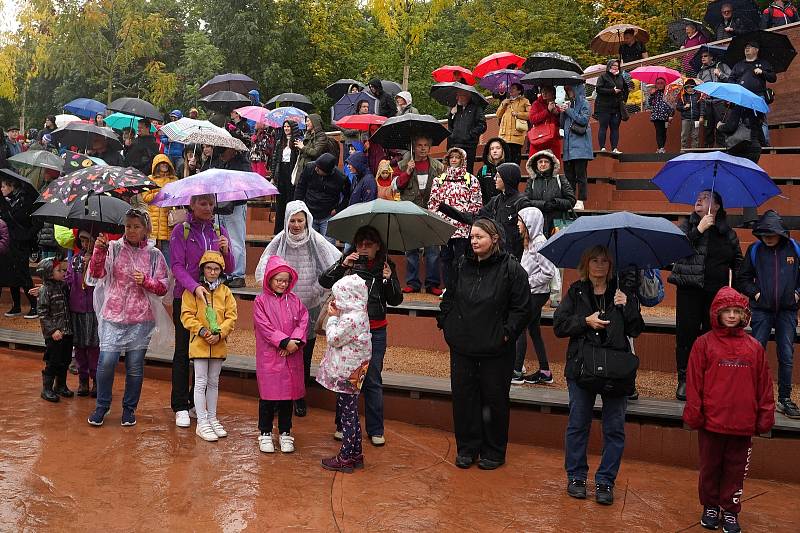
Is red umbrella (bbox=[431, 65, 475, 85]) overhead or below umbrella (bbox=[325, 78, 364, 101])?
overhead

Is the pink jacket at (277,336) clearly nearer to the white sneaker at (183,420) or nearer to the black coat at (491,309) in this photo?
the white sneaker at (183,420)

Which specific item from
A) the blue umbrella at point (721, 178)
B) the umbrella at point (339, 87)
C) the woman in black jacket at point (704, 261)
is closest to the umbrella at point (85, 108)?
the umbrella at point (339, 87)

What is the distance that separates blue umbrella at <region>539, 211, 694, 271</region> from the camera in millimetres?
6657

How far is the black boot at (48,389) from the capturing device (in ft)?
29.2

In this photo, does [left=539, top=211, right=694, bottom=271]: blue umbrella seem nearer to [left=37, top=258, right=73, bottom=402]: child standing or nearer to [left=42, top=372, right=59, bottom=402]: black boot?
[left=37, top=258, right=73, bottom=402]: child standing

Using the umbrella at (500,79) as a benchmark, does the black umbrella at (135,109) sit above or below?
below

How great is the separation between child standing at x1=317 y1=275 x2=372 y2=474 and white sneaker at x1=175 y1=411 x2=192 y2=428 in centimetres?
171

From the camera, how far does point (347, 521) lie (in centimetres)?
593

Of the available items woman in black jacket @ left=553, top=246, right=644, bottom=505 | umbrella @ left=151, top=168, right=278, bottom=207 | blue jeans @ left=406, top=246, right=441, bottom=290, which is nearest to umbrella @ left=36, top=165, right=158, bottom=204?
umbrella @ left=151, top=168, right=278, bottom=207

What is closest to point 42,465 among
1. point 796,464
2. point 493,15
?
point 796,464

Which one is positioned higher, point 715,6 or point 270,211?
point 715,6

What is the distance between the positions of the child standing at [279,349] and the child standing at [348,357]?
42cm

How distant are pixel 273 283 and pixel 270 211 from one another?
10.0 meters

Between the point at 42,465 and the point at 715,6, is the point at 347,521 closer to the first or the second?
the point at 42,465
